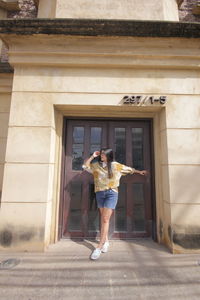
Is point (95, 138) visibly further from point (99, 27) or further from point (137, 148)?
point (99, 27)

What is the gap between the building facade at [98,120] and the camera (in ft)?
10.5

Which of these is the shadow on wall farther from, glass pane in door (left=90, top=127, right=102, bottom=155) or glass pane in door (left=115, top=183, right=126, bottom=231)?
glass pane in door (left=90, top=127, right=102, bottom=155)

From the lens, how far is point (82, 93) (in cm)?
346

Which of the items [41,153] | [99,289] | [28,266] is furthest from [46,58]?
[99,289]

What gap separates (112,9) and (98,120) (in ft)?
8.69

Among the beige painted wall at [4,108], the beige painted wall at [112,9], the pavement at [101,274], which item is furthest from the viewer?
the beige painted wall at [4,108]

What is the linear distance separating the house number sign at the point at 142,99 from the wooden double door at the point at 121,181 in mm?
641

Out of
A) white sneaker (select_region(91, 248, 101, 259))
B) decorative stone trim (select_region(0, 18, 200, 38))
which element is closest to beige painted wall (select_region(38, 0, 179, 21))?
decorative stone trim (select_region(0, 18, 200, 38))

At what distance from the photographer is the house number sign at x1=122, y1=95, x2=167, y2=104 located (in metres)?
3.43

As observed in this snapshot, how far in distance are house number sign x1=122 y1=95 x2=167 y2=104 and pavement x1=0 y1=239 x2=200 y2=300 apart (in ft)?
9.73

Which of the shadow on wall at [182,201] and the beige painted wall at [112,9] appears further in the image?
the beige painted wall at [112,9]

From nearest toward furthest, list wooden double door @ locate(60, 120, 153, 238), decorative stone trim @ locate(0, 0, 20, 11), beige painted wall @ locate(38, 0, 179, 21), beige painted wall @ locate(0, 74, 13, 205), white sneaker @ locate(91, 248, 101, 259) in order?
white sneaker @ locate(91, 248, 101, 259), wooden double door @ locate(60, 120, 153, 238), beige painted wall @ locate(38, 0, 179, 21), beige painted wall @ locate(0, 74, 13, 205), decorative stone trim @ locate(0, 0, 20, 11)

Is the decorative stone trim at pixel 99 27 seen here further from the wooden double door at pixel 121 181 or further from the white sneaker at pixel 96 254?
the white sneaker at pixel 96 254

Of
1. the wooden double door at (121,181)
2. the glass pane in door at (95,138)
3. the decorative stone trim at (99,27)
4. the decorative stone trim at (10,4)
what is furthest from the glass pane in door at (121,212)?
the decorative stone trim at (10,4)
